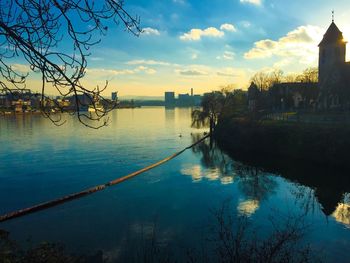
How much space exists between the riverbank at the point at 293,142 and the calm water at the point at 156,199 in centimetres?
404

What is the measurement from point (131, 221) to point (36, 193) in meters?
9.94

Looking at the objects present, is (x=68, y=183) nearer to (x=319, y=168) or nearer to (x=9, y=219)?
(x=9, y=219)

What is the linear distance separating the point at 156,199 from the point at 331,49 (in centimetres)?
5213

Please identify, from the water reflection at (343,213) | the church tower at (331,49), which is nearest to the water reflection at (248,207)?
the water reflection at (343,213)

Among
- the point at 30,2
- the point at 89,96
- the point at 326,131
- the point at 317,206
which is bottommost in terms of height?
the point at 317,206

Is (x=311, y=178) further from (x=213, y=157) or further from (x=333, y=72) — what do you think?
(x=333, y=72)

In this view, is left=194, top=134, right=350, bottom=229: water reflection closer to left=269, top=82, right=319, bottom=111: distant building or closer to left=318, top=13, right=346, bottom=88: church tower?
left=318, top=13, right=346, bottom=88: church tower

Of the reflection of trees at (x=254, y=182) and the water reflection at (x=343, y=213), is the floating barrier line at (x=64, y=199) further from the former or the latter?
the water reflection at (x=343, y=213)

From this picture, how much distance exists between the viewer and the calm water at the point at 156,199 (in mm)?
16203

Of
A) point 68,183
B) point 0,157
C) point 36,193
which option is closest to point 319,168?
point 68,183

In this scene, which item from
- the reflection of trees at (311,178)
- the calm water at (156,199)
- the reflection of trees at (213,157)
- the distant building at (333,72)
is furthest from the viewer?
the distant building at (333,72)

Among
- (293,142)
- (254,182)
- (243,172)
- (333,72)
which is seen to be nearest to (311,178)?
(254,182)

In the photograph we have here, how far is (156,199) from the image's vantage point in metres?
22.6

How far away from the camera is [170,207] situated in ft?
68.0
